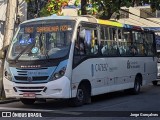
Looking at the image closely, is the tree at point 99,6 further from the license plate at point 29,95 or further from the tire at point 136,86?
the license plate at point 29,95

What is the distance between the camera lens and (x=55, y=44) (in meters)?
12.8

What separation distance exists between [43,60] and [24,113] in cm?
182

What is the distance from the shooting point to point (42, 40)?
13031 millimetres

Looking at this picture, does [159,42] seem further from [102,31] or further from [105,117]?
[105,117]

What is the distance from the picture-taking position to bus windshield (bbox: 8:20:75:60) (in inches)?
500

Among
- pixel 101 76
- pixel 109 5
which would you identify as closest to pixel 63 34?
pixel 101 76

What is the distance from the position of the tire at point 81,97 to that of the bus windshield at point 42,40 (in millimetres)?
1442

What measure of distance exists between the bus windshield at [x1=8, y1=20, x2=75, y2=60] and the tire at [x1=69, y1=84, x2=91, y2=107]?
144 centimetres

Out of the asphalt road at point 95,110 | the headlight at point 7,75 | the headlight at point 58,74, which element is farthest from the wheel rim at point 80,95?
the headlight at point 7,75

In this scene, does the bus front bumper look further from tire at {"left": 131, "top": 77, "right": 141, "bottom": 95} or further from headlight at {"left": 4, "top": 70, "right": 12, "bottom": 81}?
tire at {"left": 131, "top": 77, "right": 141, "bottom": 95}

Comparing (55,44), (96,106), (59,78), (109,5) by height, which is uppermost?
(109,5)

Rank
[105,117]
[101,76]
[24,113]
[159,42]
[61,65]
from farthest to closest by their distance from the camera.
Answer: [159,42]
[101,76]
[61,65]
[24,113]
[105,117]

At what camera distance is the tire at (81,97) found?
13023 mm

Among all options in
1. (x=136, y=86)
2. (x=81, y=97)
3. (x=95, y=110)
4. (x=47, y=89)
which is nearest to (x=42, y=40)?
(x=47, y=89)
